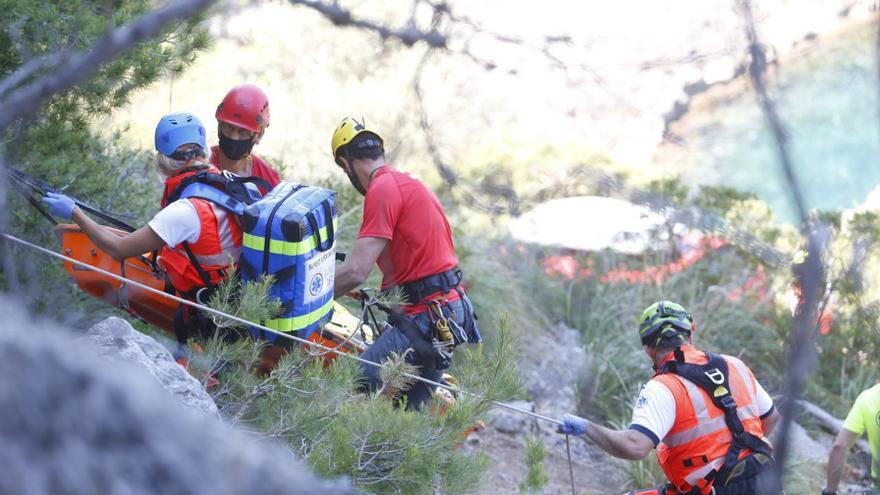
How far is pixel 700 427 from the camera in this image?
4785mm

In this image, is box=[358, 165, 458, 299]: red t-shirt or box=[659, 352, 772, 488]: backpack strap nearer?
box=[659, 352, 772, 488]: backpack strap

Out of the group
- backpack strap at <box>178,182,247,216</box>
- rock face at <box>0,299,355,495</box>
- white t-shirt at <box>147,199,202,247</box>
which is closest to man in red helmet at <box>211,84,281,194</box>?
backpack strap at <box>178,182,247,216</box>

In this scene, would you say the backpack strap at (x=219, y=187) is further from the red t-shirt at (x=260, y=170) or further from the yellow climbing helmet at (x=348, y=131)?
the red t-shirt at (x=260, y=170)

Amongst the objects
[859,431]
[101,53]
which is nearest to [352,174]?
[859,431]

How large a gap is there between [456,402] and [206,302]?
1178 mm

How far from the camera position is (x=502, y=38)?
4.50 metres

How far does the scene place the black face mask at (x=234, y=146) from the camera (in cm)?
532

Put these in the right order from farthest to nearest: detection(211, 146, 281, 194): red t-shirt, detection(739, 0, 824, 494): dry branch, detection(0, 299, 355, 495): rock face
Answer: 1. detection(211, 146, 281, 194): red t-shirt
2. detection(739, 0, 824, 494): dry branch
3. detection(0, 299, 355, 495): rock face

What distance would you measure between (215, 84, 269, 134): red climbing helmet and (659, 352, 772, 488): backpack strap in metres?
2.45

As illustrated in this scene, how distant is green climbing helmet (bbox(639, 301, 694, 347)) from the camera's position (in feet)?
16.5

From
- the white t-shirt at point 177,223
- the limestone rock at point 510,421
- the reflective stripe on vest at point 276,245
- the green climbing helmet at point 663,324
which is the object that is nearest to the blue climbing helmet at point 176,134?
the white t-shirt at point 177,223

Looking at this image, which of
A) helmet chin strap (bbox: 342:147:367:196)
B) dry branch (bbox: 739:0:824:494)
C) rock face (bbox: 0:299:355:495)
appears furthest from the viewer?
helmet chin strap (bbox: 342:147:367:196)

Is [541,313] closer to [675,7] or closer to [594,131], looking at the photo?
[675,7]

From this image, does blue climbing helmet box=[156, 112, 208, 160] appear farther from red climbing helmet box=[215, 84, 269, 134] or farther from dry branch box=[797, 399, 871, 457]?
dry branch box=[797, 399, 871, 457]
